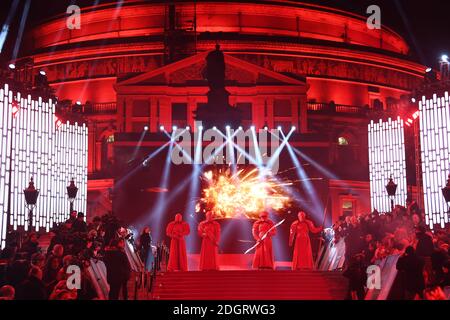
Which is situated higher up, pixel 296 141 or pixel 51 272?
pixel 296 141

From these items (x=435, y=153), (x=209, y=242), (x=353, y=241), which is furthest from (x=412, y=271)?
(x=435, y=153)

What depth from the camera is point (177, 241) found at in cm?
2478

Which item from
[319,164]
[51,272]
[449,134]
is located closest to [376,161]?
[319,164]

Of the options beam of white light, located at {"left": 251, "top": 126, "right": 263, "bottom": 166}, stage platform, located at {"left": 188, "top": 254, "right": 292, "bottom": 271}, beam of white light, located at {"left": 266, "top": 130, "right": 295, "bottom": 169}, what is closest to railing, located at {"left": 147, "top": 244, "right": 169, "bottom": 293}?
stage platform, located at {"left": 188, "top": 254, "right": 292, "bottom": 271}

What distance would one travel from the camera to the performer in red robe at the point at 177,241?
24.7 m

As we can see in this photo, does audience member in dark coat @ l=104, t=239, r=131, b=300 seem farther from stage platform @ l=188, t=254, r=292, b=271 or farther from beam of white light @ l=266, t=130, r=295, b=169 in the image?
beam of white light @ l=266, t=130, r=295, b=169

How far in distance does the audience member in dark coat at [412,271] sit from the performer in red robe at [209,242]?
9691 millimetres

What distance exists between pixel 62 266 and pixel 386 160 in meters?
26.1

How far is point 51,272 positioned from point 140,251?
28.9ft

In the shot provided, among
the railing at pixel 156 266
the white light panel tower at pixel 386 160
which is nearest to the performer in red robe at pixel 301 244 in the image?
the railing at pixel 156 266

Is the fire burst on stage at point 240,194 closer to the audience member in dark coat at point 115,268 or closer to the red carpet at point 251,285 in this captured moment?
the red carpet at point 251,285

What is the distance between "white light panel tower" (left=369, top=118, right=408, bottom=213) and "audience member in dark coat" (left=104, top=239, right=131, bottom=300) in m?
23.0
